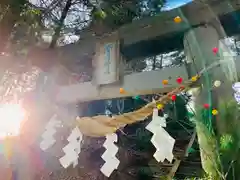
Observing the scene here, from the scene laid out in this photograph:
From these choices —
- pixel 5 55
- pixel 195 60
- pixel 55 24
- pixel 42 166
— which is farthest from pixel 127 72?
pixel 42 166

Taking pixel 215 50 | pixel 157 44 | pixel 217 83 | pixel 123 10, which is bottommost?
pixel 217 83

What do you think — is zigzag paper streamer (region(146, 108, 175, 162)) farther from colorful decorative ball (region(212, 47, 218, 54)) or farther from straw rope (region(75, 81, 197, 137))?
colorful decorative ball (region(212, 47, 218, 54))

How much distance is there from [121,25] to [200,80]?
4.23 ft

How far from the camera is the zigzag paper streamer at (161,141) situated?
2311 mm

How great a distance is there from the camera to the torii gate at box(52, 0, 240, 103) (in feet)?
7.93

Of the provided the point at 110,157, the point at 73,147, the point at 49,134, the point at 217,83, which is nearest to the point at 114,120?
the point at 110,157

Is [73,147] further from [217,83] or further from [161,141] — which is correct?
[217,83]

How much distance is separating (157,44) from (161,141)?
113 centimetres

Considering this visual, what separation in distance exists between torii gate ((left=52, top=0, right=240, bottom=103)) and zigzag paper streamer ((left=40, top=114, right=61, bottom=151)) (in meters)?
0.30

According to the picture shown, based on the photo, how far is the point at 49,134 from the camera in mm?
3594

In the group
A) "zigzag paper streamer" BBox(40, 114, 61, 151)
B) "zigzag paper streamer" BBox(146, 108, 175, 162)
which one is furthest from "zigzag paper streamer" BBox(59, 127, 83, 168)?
"zigzag paper streamer" BBox(146, 108, 175, 162)

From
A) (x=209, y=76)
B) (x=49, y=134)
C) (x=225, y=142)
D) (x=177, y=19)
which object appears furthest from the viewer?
(x=49, y=134)

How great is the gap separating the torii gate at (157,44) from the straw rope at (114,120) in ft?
0.97

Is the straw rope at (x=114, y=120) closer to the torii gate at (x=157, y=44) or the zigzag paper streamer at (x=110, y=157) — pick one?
the zigzag paper streamer at (x=110, y=157)
